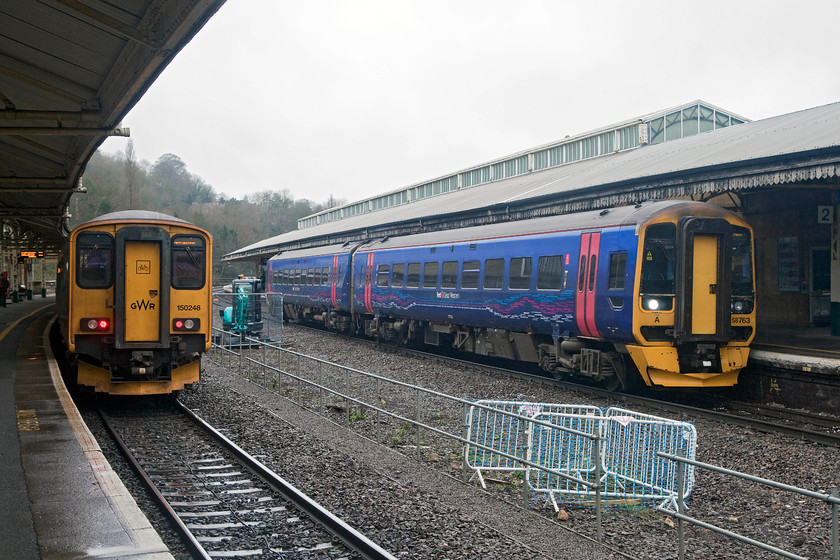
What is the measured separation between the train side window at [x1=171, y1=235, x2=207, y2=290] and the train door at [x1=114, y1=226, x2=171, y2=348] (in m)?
0.18

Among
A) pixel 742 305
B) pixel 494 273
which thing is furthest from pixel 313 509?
pixel 494 273

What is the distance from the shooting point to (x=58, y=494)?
6.39 m

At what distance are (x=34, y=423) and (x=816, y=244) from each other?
16646 mm

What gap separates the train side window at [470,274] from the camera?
16.0 meters

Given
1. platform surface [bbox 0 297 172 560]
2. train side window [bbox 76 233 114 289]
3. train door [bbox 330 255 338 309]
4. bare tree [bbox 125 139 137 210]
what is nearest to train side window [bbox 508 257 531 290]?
train side window [bbox 76 233 114 289]

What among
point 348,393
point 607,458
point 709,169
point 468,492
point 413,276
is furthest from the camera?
point 413,276

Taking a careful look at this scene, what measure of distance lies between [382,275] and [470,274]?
5.14 m

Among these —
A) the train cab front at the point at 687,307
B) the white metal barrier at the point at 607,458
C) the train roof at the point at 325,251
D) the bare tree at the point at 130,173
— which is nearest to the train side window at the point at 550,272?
the train cab front at the point at 687,307

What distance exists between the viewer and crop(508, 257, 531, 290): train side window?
14.2 meters

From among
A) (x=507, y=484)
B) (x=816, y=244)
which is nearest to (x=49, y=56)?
(x=507, y=484)

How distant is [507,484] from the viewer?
7.91m

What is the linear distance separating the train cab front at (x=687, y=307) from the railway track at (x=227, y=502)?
6.63 meters

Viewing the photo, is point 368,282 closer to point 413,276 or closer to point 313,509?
point 413,276

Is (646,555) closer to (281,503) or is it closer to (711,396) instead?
(281,503)
